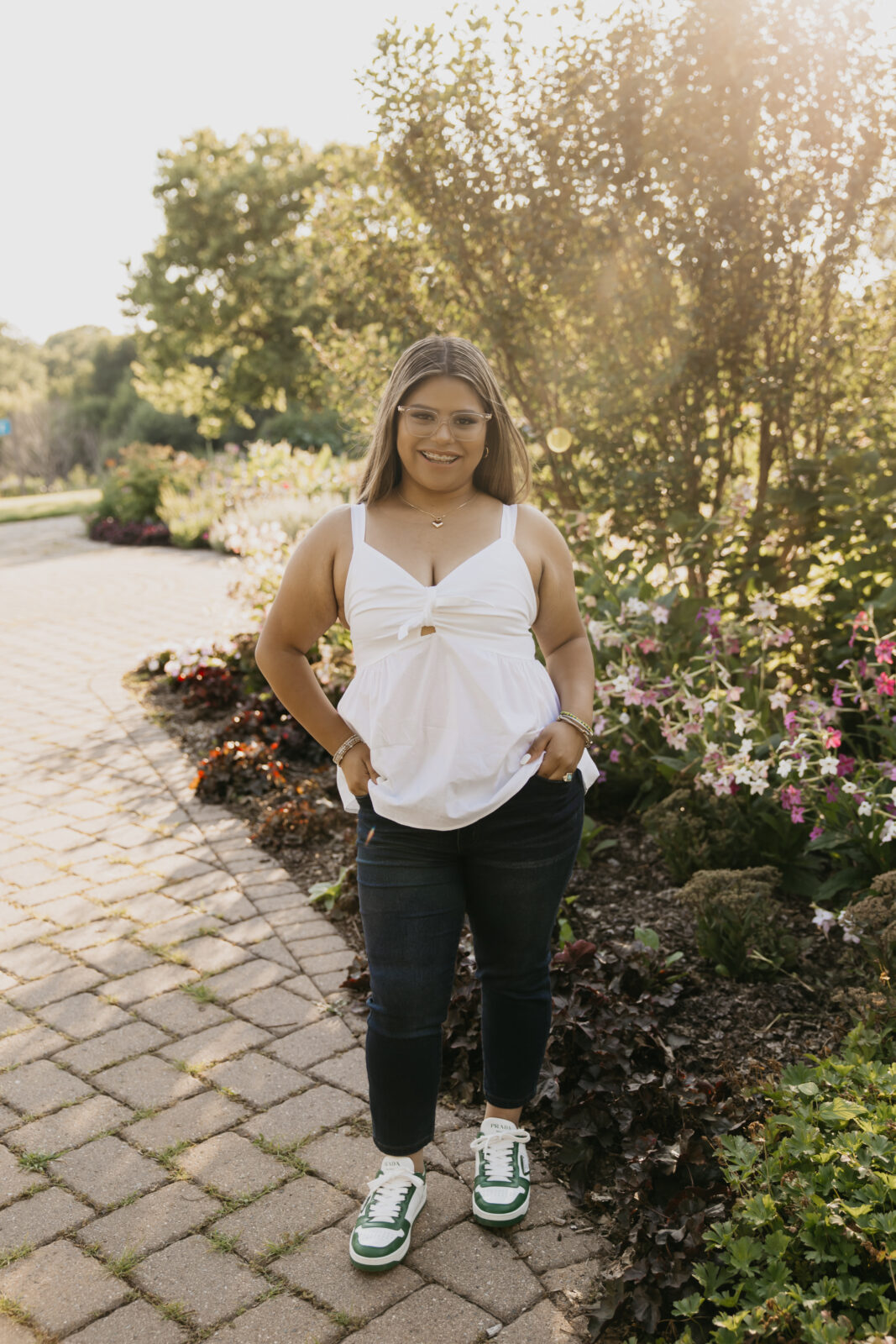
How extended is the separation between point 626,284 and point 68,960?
3.88 metres

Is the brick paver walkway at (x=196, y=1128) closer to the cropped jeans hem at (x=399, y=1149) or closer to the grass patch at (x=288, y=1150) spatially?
the grass patch at (x=288, y=1150)

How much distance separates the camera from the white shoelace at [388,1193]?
2.18 metres

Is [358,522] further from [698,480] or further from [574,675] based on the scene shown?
[698,480]

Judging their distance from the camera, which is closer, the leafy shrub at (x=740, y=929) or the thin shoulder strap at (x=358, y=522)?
the thin shoulder strap at (x=358, y=522)

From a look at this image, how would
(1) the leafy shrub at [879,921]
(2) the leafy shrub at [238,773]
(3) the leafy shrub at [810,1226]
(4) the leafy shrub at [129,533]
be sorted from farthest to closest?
(4) the leafy shrub at [129,533] → (2) the leafy shrub at [238,773] → (1) the leafy shrub at [879,921] → (3) the leafy shrub at [810,1226]

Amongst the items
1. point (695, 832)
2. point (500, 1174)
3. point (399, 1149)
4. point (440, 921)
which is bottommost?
point (500, 1174)

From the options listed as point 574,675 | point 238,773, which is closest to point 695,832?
point 574,675

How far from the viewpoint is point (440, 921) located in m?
2.06

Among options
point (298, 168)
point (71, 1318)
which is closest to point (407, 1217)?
point (71, 1318)

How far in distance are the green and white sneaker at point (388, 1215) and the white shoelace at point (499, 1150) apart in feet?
0.49

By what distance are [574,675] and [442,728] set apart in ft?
1.36

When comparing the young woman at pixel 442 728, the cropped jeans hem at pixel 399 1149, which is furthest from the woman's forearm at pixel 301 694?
the cropped jeans hem at pixel 399 1149

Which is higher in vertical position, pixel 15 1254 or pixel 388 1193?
pixel 388 1193

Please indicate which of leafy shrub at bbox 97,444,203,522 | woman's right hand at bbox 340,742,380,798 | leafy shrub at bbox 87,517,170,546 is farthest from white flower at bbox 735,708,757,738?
leafy shrub at bbox 97,444,203,522
